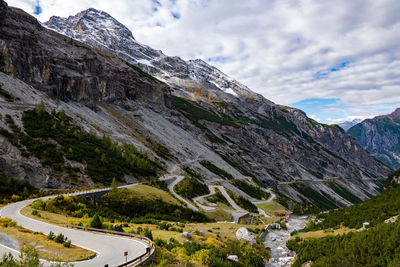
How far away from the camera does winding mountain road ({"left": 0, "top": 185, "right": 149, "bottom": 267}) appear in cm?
1305

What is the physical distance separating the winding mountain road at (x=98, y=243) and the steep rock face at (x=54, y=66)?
223 feet

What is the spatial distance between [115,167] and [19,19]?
73760 millimetres

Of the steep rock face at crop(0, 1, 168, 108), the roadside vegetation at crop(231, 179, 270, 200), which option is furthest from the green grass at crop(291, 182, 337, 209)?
the steep rock face at crop(0, 1, 168, 108)

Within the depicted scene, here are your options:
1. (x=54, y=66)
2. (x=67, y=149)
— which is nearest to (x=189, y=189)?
(x=67, y=149)

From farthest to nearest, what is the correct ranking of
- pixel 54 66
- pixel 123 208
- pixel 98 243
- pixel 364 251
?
pixel 54 66, pixel 123 208, pixel 364 251, pixel 98 243

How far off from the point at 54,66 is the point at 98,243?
288 feet

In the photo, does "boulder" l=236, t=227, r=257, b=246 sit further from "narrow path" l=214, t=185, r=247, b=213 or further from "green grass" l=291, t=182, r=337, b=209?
"green grass" l=291, t=182, r=337, b=209

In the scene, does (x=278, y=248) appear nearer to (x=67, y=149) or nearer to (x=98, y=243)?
(x=98, y=243)

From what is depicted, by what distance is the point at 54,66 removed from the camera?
275 feet

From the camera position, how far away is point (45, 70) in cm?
7756

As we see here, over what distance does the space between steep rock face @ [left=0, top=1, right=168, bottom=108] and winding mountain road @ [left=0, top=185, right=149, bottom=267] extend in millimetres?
67996

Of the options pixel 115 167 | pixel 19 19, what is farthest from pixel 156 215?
pixel 19 19

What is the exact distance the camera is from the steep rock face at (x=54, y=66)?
235 ft

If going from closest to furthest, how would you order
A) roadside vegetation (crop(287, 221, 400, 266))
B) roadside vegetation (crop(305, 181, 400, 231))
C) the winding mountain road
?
the winding mountain road
roadside vegetation (crop(287, 221, 400, 266))
roadside vegetation (crop(305, 181, 400, 231))
